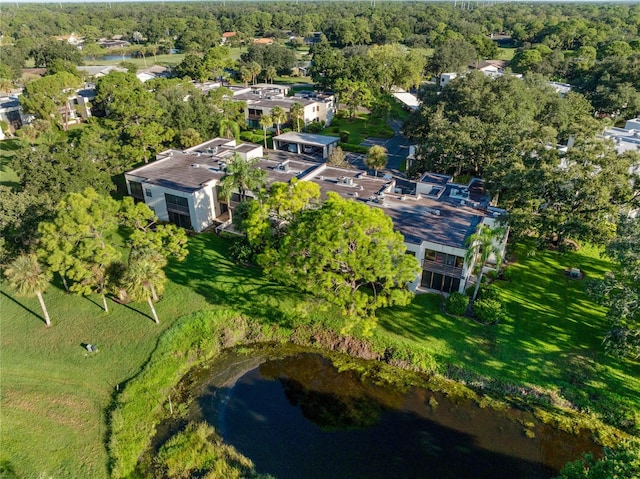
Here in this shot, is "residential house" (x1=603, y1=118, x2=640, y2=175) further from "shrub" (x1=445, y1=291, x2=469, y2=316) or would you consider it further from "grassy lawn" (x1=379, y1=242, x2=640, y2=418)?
"shrub" (x1=445, y1=291, x2=469, y2=316)

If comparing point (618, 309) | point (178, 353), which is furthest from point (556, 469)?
point (178, 353)

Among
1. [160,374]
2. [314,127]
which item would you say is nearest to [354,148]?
[314,127]

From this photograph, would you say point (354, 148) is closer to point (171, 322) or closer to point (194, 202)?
point (194, 202)

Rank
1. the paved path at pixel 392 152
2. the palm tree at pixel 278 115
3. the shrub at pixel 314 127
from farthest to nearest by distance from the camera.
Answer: the shrub at pixel 314 127
the palm tree at pixel 278 115
the paved path at pixel 392 152

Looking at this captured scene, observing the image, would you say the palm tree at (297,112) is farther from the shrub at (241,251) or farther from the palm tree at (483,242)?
the palm tree at (483,242)

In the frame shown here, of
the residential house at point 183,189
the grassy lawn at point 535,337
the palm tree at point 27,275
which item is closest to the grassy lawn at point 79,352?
the palm tree at point 27,275

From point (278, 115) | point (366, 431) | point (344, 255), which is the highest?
point (278, 115)
